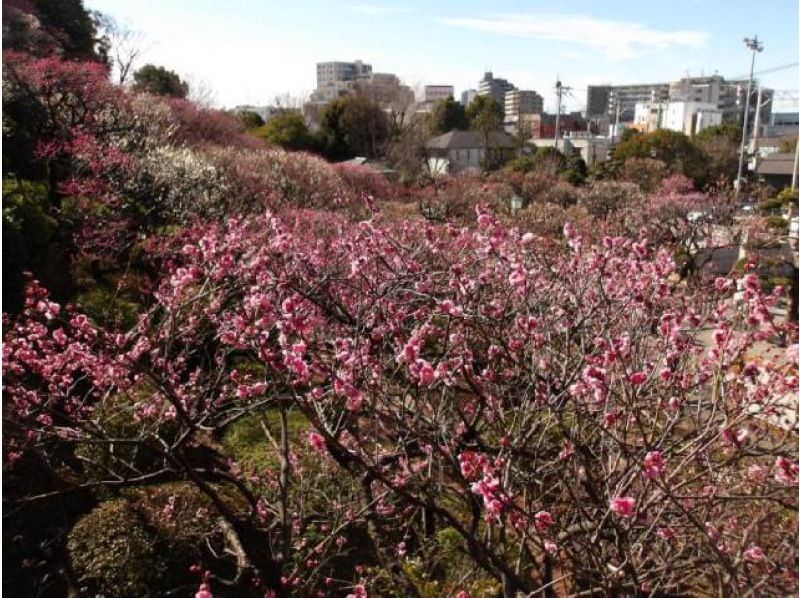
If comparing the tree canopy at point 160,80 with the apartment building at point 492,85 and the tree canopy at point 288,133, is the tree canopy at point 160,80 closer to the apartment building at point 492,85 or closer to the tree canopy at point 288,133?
the tree canopy at point 288,133

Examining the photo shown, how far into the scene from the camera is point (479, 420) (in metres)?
4.88

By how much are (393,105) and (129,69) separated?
46.3 feet

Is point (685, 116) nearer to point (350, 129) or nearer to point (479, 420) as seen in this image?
point (350, 129)

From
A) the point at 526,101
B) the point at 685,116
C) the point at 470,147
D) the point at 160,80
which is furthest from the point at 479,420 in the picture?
the point at 526,101

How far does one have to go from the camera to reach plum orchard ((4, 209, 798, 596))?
2.98 metres

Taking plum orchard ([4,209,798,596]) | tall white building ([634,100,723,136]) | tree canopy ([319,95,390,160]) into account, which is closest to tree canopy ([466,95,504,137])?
tree canopy ([319,95,390,160])

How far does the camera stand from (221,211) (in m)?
10.5

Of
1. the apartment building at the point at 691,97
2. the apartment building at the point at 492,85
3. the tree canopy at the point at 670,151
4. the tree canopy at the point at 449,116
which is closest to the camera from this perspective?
the tree canopy at the point at 670,151

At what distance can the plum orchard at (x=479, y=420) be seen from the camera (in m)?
2.98

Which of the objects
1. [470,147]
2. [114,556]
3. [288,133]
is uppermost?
[288,133]

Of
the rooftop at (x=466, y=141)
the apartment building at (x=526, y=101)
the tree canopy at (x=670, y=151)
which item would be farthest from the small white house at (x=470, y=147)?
the apartment building at (x=526, y=101)

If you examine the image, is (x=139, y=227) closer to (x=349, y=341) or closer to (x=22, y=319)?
(x=22, y=319)

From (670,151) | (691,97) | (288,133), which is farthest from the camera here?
(691,97)

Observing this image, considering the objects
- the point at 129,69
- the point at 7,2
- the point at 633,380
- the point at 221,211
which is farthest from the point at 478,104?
the point at 633,380
